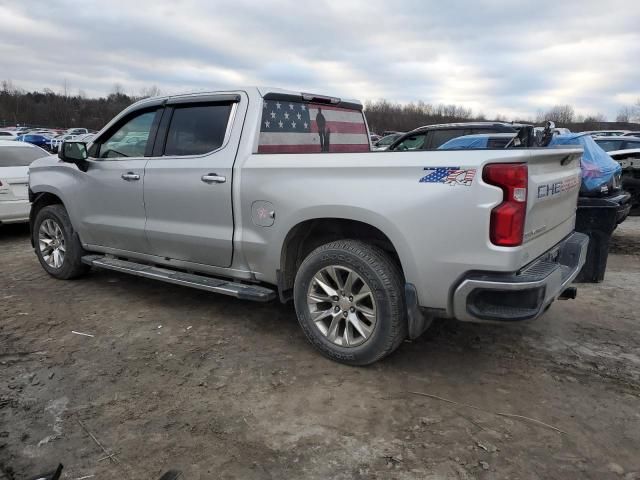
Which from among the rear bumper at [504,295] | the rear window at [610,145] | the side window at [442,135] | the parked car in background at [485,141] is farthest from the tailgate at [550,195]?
the rear window at [610,145]

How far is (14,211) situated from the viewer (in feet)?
24.9

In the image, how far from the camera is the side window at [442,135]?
9336mm

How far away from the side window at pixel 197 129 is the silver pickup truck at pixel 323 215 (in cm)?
1

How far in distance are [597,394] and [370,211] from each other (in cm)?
182

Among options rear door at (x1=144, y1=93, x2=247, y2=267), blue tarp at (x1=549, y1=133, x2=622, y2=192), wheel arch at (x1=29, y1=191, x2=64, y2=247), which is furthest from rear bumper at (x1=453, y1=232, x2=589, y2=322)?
wheel arch at (x1=29, y1=191, x2=64, y2=247)

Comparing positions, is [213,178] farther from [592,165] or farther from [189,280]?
[592,165]

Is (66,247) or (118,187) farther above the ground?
(118,187)

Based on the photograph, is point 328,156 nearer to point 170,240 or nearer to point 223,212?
point 223,212

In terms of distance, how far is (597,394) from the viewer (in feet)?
10.3

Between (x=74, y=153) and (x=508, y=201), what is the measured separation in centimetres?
406

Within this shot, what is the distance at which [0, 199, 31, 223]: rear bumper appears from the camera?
750 cm

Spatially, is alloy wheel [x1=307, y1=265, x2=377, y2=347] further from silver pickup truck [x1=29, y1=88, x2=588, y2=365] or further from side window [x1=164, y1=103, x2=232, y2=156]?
side window [x1=164, y1=103, x2=232, y2=156]

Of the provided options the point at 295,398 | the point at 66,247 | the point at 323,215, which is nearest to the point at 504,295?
the point at 323,215

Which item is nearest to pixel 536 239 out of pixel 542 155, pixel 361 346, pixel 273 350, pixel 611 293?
pixel 542 155
